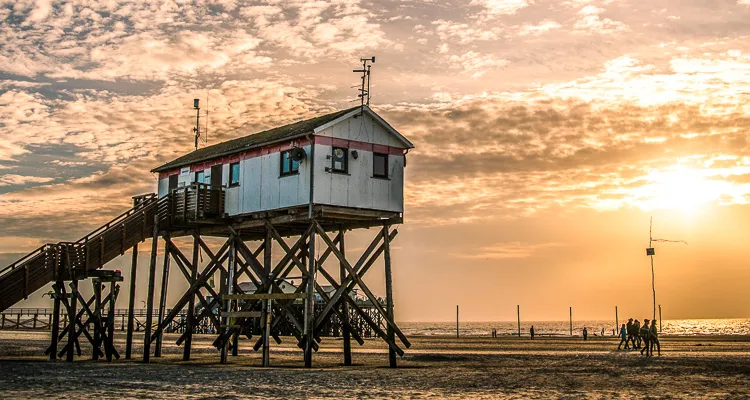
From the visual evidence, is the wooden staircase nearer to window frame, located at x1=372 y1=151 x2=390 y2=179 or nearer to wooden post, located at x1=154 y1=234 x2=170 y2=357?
wooden post, located at x1=154 y1=234 x2=170 y2=357

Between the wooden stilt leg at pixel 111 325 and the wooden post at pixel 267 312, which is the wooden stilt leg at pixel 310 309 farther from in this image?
the wooden stilt leg at pixel 111 325

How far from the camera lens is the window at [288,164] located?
1277 inches

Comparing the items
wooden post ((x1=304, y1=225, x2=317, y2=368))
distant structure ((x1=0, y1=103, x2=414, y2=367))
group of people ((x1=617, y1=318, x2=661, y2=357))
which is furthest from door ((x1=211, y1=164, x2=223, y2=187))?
group of people ((x1=617, y1=318, x2=661, y2=357))

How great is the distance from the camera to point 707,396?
21.8 metres

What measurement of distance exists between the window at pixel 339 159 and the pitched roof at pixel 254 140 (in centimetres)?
124

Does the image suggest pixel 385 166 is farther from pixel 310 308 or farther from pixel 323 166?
pixel 310 308

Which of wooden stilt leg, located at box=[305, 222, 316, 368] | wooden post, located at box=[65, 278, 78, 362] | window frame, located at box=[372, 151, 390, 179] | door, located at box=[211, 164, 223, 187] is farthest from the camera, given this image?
door, located at box=[211, 164, 223, 187]

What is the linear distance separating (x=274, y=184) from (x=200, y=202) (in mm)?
4250

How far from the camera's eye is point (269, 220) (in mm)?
33844

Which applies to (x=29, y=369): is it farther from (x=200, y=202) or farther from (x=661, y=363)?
(x=661, y=363)

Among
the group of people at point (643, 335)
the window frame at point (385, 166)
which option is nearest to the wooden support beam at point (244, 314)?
the window frame at point (385, 166)

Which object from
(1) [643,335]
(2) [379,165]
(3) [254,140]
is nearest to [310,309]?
(2) [379,165]

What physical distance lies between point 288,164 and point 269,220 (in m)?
2.59

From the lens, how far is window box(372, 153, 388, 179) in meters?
33.5
